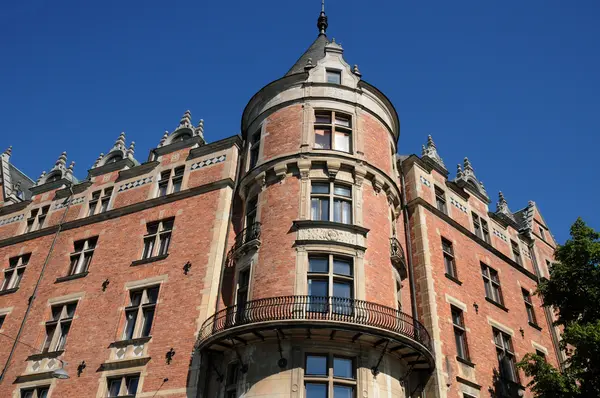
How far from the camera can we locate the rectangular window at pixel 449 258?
26.5m

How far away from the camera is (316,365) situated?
61.0 ft

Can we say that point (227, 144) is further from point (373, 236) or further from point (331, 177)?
point (373, 236)

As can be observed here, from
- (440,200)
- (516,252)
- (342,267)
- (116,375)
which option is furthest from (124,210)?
(516,252)

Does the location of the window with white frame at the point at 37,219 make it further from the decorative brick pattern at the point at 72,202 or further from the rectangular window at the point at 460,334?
the rectangular window at the point at 460,334

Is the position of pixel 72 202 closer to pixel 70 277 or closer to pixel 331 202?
pixel 70 277

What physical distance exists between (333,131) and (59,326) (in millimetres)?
15534

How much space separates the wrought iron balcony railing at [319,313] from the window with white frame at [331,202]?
153 inches

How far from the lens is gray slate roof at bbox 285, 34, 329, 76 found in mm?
28609

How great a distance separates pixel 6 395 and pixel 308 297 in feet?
49.0

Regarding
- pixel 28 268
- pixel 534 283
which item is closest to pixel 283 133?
pixel 28 268

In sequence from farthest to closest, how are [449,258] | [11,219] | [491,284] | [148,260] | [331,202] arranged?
[11,219], [491,284], [449,258], [148,260], [331,202]

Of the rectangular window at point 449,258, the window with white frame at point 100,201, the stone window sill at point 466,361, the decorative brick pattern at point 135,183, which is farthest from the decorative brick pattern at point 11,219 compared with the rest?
the stone window sill at point 466,361

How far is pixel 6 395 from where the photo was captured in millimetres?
24109

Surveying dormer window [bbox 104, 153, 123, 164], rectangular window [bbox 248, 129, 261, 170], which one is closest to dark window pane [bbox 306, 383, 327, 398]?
rectangular window [bbox 248, 129, 261, 170]
